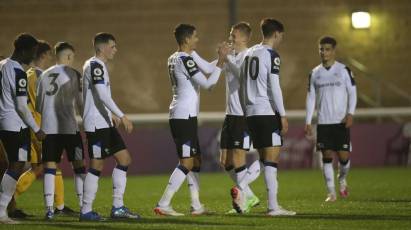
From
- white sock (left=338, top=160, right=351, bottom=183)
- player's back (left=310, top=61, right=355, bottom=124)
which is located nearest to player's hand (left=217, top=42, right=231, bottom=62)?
player's back (left=310, top=61, right=355, bottom=124)

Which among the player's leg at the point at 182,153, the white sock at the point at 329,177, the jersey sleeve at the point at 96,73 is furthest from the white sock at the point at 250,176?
the jersey sleeve at the point at 96,73

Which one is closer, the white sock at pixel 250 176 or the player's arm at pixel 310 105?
the white sock at pixel 250 176

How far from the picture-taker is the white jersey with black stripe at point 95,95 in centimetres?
1052

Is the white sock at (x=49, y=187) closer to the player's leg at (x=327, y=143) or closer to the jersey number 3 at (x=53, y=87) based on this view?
the jersey number 3 at (x=53, y=87)

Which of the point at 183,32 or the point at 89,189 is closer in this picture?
the point at 89,189

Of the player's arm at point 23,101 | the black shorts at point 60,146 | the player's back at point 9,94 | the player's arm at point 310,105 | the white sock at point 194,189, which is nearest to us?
the player's arm at point 23,101

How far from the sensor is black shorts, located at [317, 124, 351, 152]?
13.5 m

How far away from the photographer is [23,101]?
10359mm

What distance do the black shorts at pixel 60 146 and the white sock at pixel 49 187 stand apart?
15cm

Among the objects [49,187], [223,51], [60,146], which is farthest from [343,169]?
[49,187]

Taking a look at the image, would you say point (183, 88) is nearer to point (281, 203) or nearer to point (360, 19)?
point (281, 203)

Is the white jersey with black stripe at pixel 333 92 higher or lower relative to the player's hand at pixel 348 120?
higher

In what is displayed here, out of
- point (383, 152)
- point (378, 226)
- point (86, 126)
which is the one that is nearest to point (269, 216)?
point (378, 226)

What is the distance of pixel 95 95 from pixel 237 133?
1.83m
